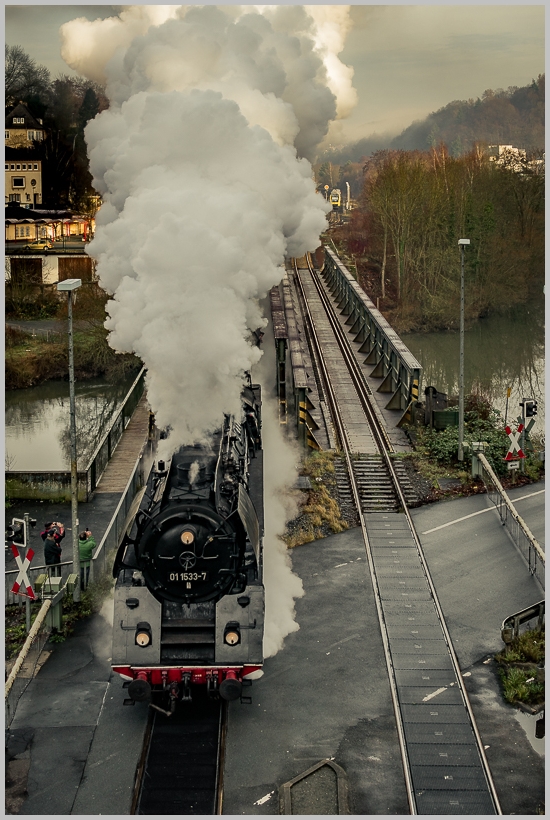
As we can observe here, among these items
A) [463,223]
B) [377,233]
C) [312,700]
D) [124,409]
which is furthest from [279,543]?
[377,233]

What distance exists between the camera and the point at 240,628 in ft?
43.1

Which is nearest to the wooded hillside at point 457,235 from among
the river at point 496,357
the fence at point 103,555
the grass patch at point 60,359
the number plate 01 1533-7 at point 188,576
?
the river at point 496,357

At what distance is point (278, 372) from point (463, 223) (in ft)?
79.7

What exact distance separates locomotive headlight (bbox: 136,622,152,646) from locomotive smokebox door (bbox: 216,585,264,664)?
0.96 metres

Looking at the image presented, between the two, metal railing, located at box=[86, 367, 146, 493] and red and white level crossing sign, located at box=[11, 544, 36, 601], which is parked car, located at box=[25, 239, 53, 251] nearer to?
metal railing, located at box=[86, 367, 146, 493]

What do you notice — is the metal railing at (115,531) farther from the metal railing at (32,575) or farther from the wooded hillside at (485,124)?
the wooded hillside at (485,124)

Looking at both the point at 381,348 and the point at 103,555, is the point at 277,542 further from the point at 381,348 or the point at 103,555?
the point at 381,348

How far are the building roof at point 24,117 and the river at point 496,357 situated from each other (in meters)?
21.1

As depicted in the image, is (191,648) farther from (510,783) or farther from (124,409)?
(124,409)

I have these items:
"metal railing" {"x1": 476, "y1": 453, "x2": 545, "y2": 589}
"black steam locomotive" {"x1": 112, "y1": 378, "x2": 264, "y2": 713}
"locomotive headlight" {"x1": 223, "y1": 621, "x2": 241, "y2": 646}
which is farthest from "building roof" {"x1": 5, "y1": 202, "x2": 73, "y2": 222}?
"locomotive headlight" {"x1": 223, "y1": 621, "x2": 241, "y2": 646}

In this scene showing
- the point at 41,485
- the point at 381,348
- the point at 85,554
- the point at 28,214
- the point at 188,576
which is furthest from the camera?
the point at 28,214

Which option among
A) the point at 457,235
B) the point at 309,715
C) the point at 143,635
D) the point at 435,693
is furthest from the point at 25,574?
the point at 457,235

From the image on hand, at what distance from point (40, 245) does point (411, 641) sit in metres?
34.3

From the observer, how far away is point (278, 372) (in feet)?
89.0
